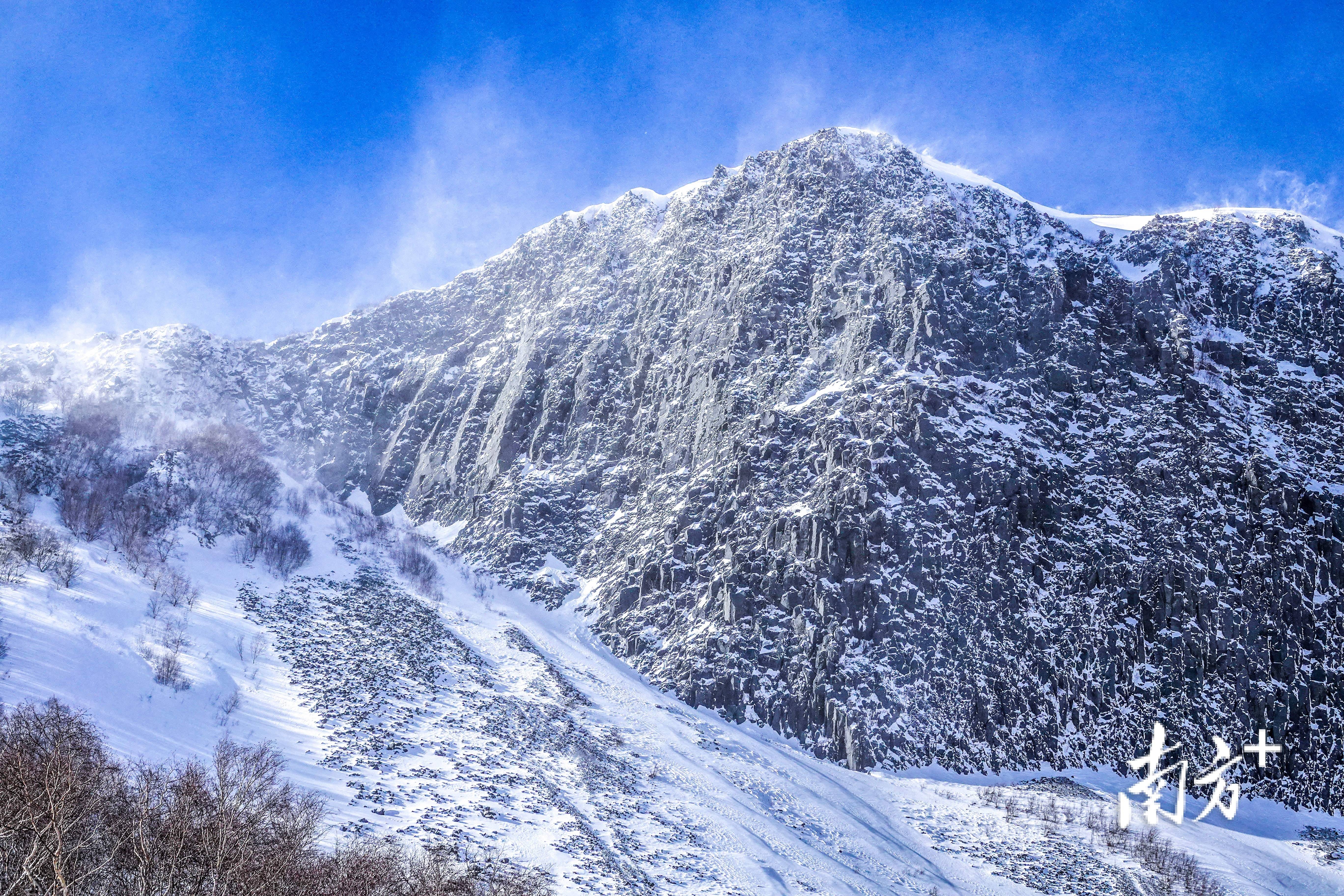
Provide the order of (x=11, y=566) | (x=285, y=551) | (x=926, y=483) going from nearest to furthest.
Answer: (x=11, y=566) < (x=926, y=483) < (x=285, y=551)

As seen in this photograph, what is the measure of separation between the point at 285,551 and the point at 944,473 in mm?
62843

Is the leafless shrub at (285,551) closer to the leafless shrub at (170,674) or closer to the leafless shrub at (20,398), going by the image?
the leafless shrub at (170,674)

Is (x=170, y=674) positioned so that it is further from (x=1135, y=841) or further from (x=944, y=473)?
(x=944, y=473)

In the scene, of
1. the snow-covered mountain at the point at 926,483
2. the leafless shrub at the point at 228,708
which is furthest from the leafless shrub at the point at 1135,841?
the leafless shrub at the point at 228,708

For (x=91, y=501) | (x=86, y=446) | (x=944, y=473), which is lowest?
(x=91, y=501)

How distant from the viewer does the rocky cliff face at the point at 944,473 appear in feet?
198

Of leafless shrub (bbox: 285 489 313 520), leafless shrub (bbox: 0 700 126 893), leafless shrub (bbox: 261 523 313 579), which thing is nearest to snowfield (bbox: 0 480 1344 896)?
leafless shrub (bbox: 261 523 313 579)

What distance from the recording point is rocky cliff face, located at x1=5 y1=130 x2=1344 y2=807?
6034 centimetres

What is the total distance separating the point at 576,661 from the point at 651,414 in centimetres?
3738

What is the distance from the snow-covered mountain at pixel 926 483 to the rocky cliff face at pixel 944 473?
11.8 inches

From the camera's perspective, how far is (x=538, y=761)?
1550 inches

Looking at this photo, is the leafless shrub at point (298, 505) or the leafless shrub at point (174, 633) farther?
the leafless shrub at point (298, 505)

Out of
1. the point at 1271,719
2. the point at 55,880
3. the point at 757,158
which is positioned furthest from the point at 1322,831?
the point at 757,158

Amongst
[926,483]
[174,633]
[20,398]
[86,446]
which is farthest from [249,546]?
[926,483]
